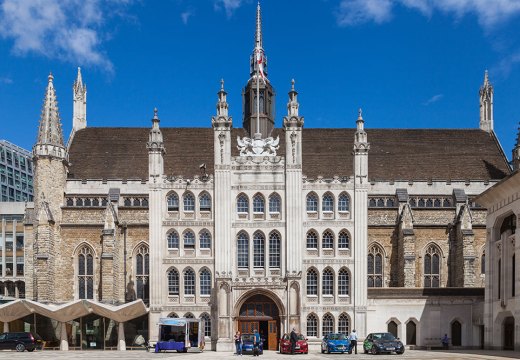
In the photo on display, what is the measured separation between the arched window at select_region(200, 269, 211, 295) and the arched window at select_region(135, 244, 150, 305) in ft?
29.2

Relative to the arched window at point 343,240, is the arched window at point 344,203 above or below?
above

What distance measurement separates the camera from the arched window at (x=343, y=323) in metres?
54.5

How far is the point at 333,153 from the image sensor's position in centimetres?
6950

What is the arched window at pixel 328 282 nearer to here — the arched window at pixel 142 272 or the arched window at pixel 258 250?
the arched window at pixel 258 250

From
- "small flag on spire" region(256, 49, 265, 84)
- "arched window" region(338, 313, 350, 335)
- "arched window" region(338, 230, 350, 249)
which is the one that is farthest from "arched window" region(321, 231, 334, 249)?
"small flag on spire" region(256, 49, 265, 84)

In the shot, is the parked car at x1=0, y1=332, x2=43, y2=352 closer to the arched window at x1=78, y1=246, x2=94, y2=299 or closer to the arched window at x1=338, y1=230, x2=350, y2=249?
the arched window at x1=78, y1=246, x2=94, y2=299

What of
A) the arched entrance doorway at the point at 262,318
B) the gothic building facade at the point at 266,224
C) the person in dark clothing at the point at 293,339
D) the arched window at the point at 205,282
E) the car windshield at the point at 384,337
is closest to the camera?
the car windshield at the point at 384,337

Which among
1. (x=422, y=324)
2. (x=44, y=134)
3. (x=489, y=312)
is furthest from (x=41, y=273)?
(x=489, y=312)

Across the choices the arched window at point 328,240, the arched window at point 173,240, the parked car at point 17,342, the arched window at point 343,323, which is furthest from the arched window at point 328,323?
the parked car at point 17,342

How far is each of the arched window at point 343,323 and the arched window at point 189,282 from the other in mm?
10920

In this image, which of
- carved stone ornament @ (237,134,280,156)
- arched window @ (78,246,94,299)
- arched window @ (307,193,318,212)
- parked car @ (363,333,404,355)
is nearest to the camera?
parked car @ (363,333,404,355)

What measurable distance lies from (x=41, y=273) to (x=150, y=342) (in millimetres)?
12307

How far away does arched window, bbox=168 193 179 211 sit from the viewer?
5516cm

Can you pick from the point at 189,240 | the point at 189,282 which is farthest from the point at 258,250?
the point at 189,282
